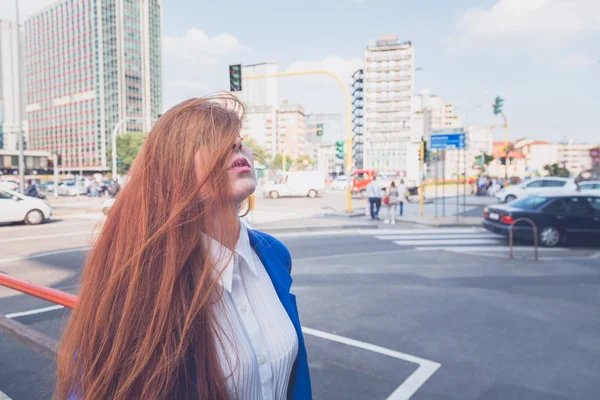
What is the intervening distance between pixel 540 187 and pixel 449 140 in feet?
38.6

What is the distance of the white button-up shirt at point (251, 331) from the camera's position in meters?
1.25

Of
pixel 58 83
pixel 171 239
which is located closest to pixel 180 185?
pixel 171 239

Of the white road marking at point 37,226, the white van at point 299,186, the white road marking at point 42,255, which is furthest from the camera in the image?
the white van at point 299,186

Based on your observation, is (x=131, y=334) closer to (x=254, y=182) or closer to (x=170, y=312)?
(x=170, y=312)

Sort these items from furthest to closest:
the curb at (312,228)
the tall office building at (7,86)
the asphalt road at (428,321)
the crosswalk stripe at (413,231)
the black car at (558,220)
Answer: the tall office building at (7,86)
the curb at (312,228)
the crosswalk stripe at (413,231)
the black car at (558,220)
the asphalt road at (428,321)

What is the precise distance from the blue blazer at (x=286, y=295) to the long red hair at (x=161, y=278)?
233 mm

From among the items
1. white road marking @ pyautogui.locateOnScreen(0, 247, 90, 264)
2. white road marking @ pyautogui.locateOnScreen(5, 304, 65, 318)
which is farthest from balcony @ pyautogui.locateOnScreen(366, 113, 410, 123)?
white road marking @ pyautogui.locateOnScreen(5, 304, 65, 318)

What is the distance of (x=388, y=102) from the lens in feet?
332

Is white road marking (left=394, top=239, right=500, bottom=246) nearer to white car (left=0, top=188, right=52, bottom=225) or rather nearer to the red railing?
the red railing

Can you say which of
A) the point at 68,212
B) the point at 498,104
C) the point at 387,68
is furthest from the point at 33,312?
the point at 387,68

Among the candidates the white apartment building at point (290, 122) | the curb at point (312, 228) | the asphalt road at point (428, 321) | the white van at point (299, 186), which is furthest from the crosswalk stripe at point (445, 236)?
the white apartment building at point (290, 122)

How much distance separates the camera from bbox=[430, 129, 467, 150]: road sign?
1655cm

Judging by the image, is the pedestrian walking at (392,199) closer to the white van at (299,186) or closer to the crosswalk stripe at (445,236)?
the crosswalk stripe at (445,236)

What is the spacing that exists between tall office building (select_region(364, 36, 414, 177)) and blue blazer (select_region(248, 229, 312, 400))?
322ft
